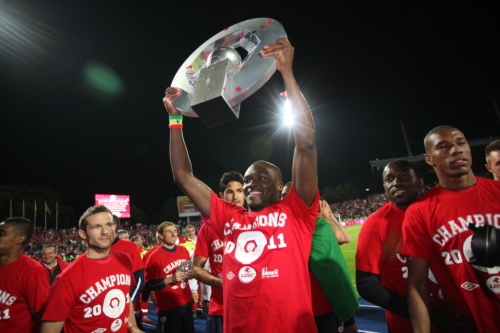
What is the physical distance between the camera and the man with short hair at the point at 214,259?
377cm

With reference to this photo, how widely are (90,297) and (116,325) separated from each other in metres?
0.38

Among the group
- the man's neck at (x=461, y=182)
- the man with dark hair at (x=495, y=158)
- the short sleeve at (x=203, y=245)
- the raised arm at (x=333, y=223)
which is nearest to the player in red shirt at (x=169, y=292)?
the short sleeve at (x=203, y=245)

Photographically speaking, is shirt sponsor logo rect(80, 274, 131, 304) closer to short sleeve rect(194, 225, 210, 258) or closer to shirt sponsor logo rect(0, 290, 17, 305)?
shirt sponsor logo rect(0, 290, 17, 305)

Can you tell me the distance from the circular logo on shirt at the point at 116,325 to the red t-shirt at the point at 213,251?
132cm

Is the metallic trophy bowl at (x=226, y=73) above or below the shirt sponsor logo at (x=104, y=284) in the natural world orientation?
above

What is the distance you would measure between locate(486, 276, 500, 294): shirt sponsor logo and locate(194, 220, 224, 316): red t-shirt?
2.86 metres

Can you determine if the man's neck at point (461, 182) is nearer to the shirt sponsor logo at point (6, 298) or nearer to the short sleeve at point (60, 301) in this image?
the short sleeve at point (60, 301)

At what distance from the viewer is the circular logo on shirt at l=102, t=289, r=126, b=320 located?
2785mm

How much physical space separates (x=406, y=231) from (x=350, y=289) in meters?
0.77

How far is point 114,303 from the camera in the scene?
9.35ft

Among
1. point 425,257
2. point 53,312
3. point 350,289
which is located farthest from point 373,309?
point 53,312

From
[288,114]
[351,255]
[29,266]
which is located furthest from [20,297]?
[351,255]

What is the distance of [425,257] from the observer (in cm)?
220

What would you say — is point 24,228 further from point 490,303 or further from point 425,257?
point 490,303
